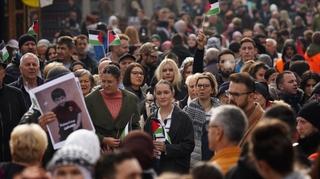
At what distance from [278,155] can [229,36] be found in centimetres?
2295

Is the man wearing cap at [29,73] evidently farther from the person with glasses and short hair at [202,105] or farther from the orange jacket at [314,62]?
the orange jacket at [314,62]

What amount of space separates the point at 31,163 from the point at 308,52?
434 inches

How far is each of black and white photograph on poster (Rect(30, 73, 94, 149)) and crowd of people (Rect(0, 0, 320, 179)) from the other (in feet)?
0.28

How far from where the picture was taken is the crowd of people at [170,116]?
8289mm

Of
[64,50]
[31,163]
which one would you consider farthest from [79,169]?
[64,50]

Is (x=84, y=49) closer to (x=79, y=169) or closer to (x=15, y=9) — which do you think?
(x=15, y=9)

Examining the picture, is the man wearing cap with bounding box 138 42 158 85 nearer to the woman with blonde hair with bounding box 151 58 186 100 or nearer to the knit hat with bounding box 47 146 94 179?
the woman with blonde hair with bounding box 151 58 186 100

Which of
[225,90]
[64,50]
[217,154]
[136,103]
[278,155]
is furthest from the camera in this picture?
[64,50]

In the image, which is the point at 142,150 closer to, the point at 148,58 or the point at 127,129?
the point at 127,129

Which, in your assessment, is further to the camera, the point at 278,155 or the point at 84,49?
the point at 84,49

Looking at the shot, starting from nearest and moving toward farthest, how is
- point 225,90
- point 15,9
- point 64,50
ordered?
1. point 225,90
2. point 64,50
3. point 15,9

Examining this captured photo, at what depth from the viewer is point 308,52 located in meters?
19.9

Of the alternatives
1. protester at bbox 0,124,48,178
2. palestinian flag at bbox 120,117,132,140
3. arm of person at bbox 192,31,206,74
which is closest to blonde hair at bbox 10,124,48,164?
protester at bbox 0,124,48,178

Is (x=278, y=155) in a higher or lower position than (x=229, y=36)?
higher
